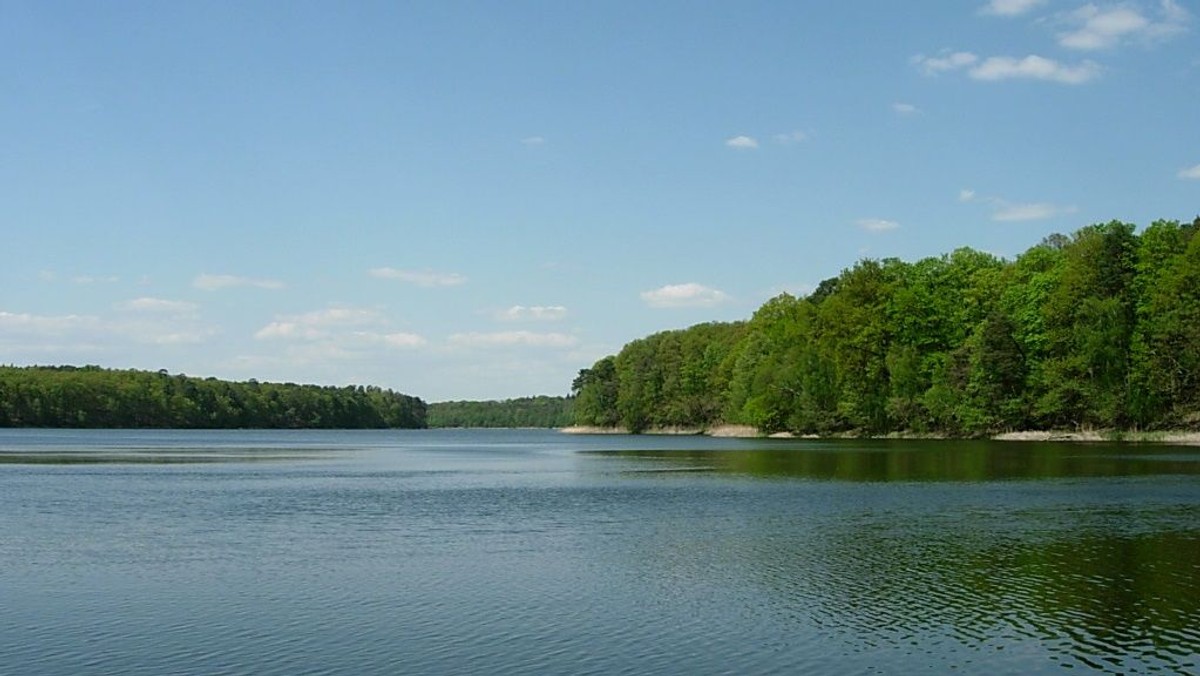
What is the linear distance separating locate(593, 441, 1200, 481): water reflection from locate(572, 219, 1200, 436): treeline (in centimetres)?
568

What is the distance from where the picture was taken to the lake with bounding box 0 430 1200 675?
16750 mm

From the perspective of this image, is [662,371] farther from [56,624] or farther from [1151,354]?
[56,624]

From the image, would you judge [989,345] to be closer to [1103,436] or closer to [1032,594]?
[1103,436]

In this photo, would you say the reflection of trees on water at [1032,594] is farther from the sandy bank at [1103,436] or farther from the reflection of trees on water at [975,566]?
the sandy bank at [1103,436]

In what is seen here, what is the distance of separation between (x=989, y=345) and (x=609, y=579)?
76.9 meters

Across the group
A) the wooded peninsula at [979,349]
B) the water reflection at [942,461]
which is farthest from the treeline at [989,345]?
the water reflection at [942,461]

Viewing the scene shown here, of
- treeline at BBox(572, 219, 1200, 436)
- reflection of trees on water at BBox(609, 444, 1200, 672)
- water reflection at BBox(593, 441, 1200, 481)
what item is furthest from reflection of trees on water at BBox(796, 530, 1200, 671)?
treeline at BBox(572, 219, 1200, 436)

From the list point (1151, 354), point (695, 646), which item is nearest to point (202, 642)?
point (695, 646)

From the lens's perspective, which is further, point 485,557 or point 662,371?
point 662,371

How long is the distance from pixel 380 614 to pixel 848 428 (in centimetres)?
9933

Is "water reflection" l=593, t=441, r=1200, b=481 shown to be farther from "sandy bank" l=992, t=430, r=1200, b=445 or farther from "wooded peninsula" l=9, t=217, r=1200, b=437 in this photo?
"wooded peninsula" l=9, t=217, r=1200, b=437

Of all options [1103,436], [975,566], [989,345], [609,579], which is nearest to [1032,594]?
[975,566]

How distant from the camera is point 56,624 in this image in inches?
738

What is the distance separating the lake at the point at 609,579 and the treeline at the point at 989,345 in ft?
134
